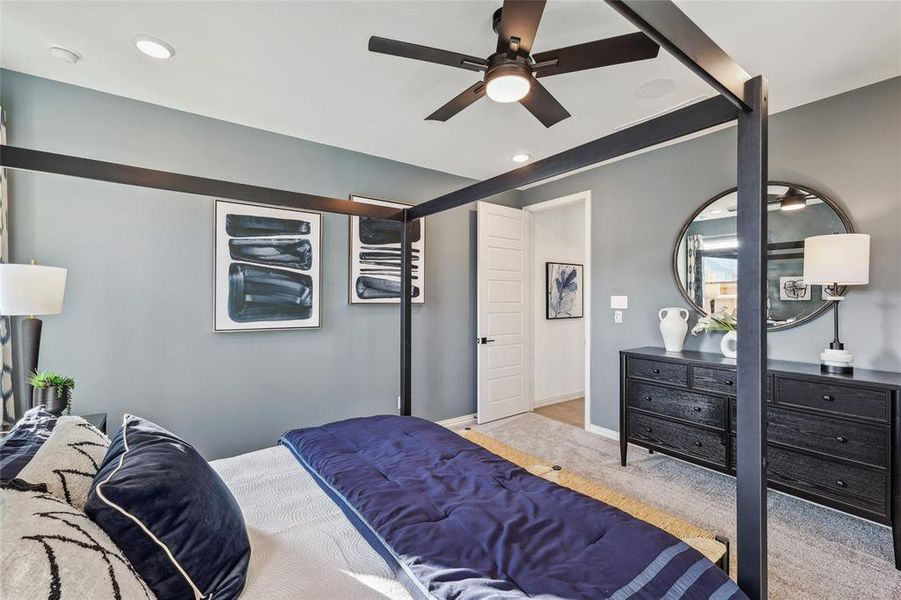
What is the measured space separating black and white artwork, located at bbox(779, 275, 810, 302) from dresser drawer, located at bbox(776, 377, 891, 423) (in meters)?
0.71

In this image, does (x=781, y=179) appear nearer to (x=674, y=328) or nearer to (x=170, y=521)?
(x=674, y=328)

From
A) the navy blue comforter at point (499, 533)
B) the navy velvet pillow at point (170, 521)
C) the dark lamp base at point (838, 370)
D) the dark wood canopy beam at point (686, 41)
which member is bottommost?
the navy blue comforter at point (499, 533)

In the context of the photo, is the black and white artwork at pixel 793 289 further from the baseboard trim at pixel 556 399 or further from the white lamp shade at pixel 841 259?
the baseboard trim at pixel 556 399

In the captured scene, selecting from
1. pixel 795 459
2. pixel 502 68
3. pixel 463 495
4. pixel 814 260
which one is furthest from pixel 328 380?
pixel 814 260

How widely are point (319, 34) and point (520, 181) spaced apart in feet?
4.23

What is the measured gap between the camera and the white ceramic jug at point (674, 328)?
319 cm

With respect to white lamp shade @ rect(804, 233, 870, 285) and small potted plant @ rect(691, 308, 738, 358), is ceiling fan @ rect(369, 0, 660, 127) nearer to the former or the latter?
white lamp shade @ rect(804, 233, 870, 285)

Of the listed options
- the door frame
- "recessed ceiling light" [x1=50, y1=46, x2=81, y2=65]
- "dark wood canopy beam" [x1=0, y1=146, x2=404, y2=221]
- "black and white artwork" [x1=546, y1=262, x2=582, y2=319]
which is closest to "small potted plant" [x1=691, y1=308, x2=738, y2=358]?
the door frame

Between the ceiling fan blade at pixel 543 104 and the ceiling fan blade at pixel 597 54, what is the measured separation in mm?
110

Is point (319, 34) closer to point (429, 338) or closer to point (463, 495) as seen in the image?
point (463, 495)

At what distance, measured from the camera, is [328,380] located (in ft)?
11.0

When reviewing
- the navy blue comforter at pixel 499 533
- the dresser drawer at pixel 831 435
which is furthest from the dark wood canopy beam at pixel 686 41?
the dresser drawer at pixel 831 435

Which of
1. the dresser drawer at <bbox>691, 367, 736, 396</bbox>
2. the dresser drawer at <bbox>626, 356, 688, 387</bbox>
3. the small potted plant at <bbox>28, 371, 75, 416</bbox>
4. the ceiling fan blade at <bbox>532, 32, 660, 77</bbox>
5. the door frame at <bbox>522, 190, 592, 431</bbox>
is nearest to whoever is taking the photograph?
the ceiling fan blade at <bbox>532, 32, 660, 77</bbox>

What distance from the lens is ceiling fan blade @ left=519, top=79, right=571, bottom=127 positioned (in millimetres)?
1903
